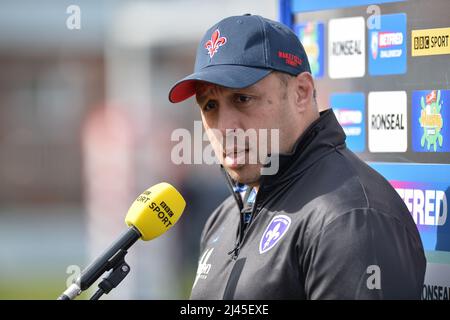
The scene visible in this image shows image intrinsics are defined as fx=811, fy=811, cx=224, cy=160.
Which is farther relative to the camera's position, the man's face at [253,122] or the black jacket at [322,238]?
the man's face at [253,122]

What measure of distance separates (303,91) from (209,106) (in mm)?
336

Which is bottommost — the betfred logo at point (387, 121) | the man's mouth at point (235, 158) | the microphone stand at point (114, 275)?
the microphone stand at point (114, 275)

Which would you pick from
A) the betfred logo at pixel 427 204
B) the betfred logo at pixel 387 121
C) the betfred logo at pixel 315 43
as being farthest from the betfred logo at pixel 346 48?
the betfred logo at pixel 427 204

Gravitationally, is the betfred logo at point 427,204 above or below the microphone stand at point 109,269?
above

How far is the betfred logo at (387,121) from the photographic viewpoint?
3059 millimetres

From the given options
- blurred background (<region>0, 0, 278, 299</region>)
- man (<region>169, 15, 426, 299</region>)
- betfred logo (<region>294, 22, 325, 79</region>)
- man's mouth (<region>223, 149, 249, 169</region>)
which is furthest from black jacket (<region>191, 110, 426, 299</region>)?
blurred background (<region>0, 0, 278, 299</region>)

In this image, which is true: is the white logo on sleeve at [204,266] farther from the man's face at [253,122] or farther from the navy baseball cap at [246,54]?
the navy baseball cap at [246,54]

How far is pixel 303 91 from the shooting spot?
9.37 feet

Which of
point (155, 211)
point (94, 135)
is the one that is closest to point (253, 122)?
point (155, 211)

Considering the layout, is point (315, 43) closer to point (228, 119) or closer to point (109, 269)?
point (228, 119)

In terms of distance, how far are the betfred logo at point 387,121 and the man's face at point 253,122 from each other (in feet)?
1.55

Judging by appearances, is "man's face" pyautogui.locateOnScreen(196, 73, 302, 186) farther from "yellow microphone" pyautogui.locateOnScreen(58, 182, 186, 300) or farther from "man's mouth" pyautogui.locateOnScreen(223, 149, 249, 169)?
"yellow microphone" pyautogui.locateOnScreen(58, 182, 186, 300)

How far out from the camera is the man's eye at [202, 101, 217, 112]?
2.87 m

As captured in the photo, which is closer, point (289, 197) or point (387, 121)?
point (289, 197)
